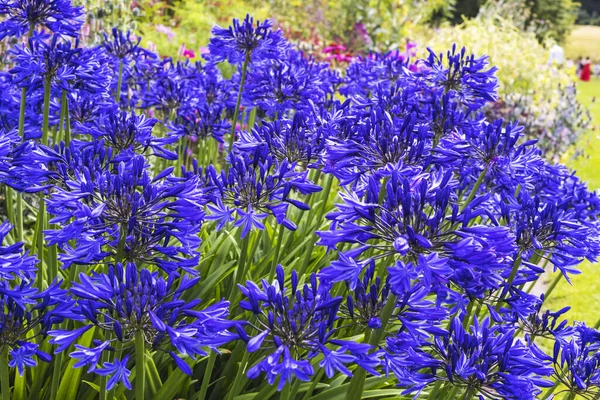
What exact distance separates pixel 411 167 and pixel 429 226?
506 mm

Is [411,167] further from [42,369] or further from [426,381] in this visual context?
[42,369]

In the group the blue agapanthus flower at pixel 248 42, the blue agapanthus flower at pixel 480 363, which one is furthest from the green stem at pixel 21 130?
the blue agapanthus flower at pixel 480 363

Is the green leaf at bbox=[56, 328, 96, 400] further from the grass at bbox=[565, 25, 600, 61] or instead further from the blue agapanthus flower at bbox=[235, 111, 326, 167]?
the grass at bbox=[565, 25, 600, 61]

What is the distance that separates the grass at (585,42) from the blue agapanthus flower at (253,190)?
54299 mm

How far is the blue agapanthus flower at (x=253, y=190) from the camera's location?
2.20m

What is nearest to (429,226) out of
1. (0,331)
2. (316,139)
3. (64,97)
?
(316,139)

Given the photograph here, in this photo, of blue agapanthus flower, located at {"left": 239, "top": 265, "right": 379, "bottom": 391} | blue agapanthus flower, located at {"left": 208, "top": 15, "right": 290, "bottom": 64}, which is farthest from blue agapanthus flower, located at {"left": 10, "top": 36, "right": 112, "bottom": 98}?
blue agapanthus flower, located at {"left": 239, "top": 265, "right": 379, "bottom": 391}

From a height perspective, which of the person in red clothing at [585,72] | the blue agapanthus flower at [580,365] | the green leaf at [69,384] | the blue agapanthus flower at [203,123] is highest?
the blue agapanthus flower at [203,123]

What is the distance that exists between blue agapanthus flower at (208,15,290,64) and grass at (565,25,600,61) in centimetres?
5259

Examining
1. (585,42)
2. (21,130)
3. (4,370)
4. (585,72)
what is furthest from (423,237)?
(585,42)

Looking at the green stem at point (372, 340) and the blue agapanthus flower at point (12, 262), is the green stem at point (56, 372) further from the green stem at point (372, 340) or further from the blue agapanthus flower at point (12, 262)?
the green stem at point (372, 340)

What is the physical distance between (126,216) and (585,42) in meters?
68.0

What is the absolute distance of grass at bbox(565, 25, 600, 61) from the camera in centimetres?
5362

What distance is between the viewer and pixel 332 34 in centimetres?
1638
